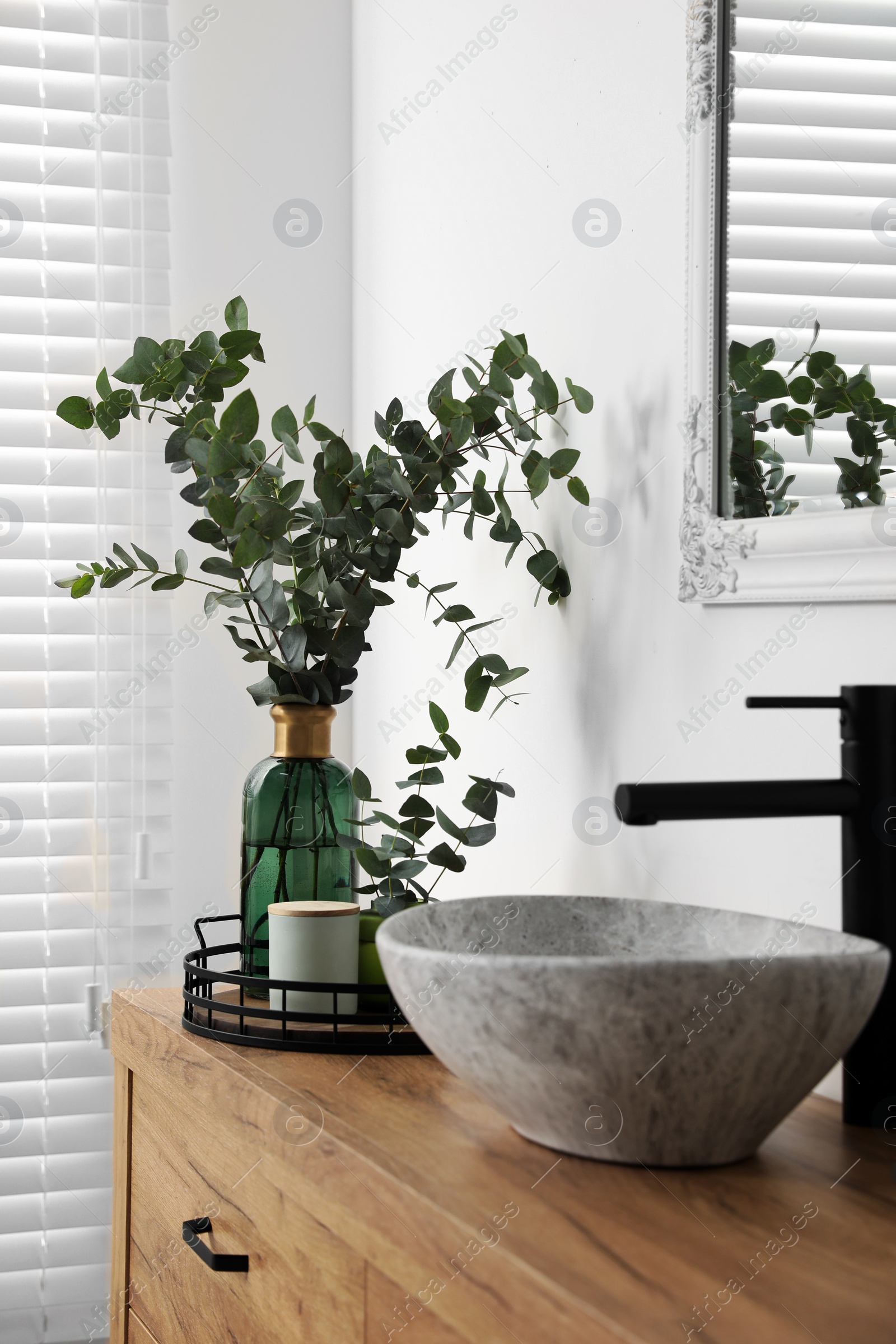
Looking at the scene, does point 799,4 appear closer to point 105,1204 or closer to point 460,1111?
point 460,1111

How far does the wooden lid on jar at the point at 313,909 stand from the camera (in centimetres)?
101

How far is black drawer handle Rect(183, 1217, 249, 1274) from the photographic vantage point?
0.84 m

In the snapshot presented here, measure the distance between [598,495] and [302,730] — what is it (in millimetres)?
348

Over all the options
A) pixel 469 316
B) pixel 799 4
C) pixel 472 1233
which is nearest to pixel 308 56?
pixel 469 316

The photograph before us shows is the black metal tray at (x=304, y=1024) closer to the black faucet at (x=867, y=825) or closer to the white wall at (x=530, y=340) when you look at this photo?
the white wall at (x=530, y=340)

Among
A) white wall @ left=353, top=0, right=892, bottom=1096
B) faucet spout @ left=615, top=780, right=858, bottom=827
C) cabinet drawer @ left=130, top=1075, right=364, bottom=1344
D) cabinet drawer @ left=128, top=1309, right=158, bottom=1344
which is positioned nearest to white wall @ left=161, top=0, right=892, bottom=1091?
white wall @ left=353, top=0, right=892, bottom=1096

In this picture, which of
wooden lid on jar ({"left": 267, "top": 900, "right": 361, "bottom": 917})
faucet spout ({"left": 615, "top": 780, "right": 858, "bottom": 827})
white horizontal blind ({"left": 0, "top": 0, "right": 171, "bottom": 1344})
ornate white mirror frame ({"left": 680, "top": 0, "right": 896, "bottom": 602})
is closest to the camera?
faucet spout ({"left": 615, "top": 780, "right": 858, "bottom": 827})

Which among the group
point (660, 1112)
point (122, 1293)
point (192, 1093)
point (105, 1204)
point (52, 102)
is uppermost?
point (52, 102)

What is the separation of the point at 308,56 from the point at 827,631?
1.46 meters

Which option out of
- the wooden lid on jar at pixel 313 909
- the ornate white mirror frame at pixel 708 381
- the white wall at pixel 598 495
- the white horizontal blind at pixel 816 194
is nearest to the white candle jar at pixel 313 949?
the wooden lid on jar at pixel 313 909

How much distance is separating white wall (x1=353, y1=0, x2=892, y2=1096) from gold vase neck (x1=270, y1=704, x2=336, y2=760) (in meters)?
0.23

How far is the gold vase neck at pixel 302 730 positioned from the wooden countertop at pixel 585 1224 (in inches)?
14.5

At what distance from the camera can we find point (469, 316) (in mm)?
1444

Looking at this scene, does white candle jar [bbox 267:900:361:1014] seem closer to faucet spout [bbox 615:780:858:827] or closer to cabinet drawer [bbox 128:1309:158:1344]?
cabinet drawer [bbox 128:1309:158:1344]
